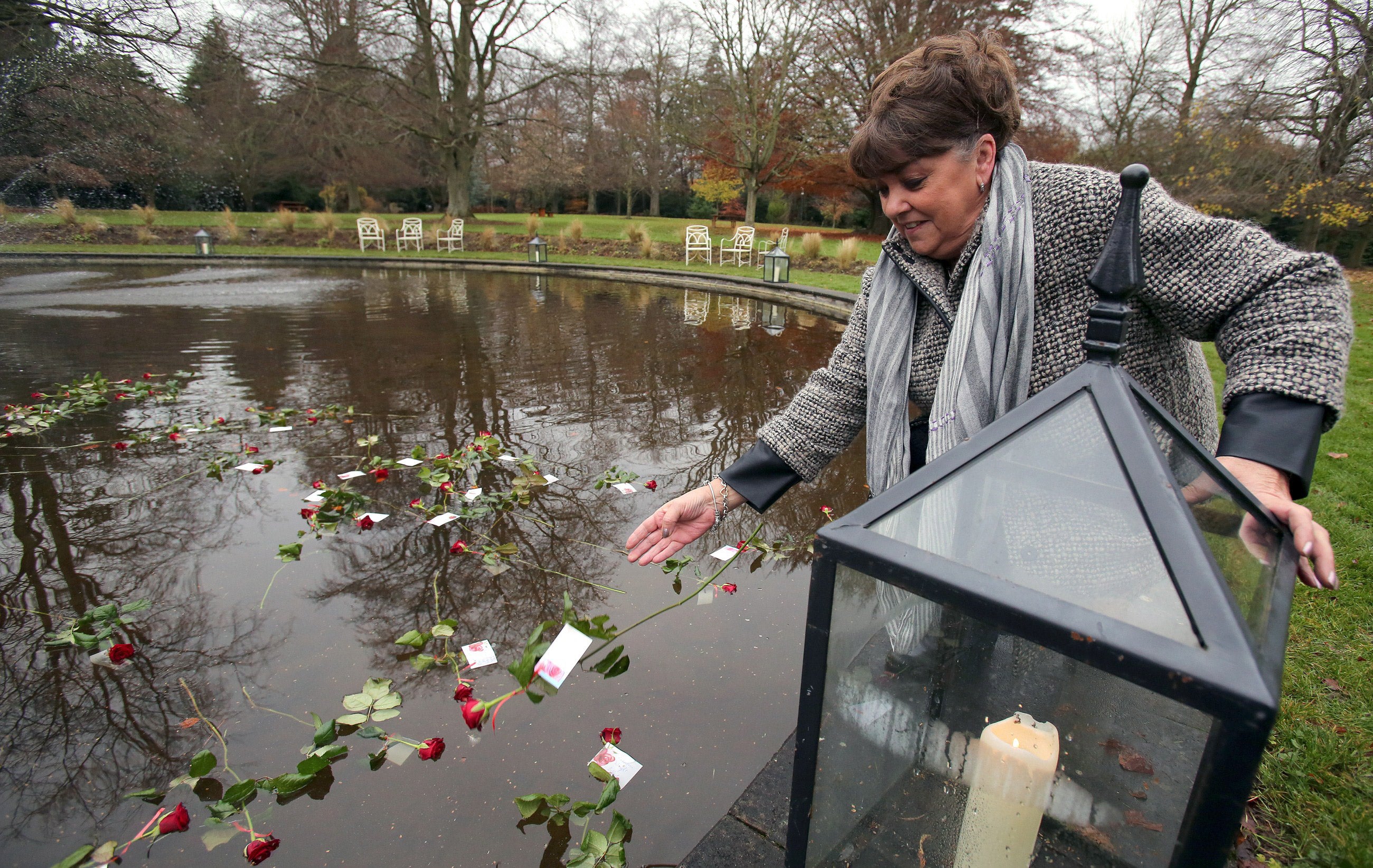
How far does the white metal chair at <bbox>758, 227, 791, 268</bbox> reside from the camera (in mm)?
14930

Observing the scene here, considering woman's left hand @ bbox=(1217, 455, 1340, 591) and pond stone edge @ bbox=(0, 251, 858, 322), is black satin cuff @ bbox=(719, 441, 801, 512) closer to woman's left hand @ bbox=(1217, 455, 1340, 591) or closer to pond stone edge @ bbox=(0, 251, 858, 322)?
woman's left hand @ bbox=(1217, 455, 1340, 591)

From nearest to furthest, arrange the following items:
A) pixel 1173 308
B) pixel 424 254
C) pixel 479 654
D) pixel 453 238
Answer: pixel 1173 308, pixel 479 654, pixel 424 254, pixel 453 238

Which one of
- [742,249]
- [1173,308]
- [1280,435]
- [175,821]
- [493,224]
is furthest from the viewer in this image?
[493,224]

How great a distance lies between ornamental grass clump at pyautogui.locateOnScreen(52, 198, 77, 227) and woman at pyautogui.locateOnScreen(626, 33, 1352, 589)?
25.8m

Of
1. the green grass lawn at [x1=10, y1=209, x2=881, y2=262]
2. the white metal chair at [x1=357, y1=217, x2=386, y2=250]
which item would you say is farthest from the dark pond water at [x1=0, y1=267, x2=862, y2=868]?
the white metal chair at [x1=357, y1=217, x2=386, y2=250]

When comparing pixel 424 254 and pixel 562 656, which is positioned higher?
pixel 424 254

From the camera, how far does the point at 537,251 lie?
17438 mm

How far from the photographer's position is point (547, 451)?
179 inches

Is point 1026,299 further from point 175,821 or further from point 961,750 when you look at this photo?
point 175,821

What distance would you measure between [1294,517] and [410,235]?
22887 mm

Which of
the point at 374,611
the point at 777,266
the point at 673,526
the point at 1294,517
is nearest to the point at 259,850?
the point at 374,611

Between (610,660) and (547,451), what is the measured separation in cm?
231

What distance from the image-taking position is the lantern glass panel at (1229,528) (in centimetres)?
76

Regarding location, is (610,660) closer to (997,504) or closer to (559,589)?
(559,589)
